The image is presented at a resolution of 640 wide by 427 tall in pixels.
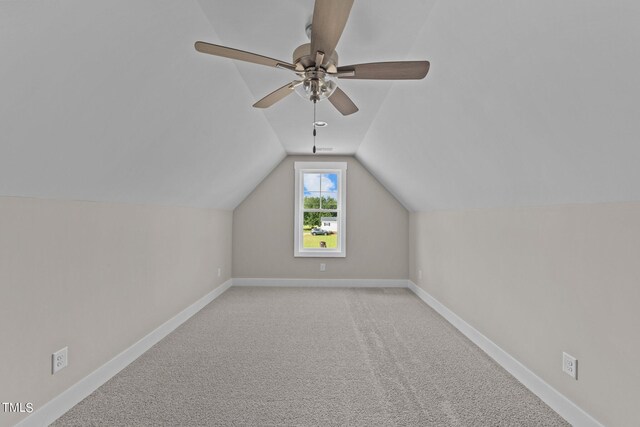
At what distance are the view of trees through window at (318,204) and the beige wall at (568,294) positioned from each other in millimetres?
2681

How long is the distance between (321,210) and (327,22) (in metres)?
4.32

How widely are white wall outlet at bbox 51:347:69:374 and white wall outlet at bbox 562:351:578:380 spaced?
9.57 ft

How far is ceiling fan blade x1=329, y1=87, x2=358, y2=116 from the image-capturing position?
1.95 m

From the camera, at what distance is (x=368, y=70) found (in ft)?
5.21

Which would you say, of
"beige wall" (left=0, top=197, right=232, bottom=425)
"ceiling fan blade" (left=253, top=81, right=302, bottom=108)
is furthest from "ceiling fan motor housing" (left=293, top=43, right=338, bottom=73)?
"beige wall" (left=0, top=197, right=232, bottom=425)

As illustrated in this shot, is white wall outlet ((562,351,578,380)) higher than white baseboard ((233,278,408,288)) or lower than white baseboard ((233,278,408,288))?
higher

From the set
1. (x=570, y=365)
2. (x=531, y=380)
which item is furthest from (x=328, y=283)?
(x=570, y=365)

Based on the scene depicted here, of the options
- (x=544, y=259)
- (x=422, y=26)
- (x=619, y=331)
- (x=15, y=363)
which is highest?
(x=422, y=26)

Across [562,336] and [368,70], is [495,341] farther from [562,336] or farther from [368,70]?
[368,70]

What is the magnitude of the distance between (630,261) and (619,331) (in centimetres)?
35

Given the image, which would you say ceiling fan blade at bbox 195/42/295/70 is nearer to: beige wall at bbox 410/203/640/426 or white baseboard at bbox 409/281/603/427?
beige wall at bbox 410/203/640/426

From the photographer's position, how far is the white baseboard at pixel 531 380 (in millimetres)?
1803

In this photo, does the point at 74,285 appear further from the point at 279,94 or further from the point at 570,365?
the point at 570,365

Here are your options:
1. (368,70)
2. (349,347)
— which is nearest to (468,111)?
(368,70)
